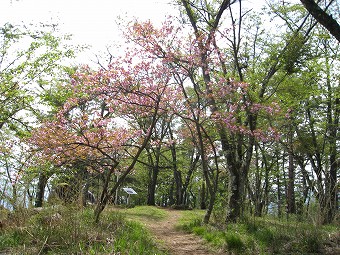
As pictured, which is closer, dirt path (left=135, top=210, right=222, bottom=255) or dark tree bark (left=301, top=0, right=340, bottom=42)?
dark tree bark (left=301, top=0, right=340, bottom=42)

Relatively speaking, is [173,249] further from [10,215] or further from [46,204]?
[10,215]

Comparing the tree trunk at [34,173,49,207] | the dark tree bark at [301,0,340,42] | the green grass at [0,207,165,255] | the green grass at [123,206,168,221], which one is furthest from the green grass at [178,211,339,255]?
the green grass at [123,206,168,221]

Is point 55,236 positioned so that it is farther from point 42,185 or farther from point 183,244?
point 42,185

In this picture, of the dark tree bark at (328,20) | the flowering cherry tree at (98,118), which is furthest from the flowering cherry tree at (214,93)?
the dark tree bark at (328,20)

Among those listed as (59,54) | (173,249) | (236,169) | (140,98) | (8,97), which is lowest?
(173,249)


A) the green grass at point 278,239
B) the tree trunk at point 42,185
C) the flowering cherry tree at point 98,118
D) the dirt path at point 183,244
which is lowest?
the dirt path at point 183,244

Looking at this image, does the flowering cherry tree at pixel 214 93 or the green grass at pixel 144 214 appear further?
the green grass at pixel 144 214

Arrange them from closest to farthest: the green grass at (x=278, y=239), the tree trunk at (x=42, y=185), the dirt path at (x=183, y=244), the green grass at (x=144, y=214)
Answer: the green grass at (x=278, y=239) → the dirt path at (x=183, y=244) → the tree trunk at (x=42, y=185) → the green grass at (x=144, y=214)

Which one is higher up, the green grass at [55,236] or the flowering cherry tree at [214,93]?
the flowering cherry tree at [214,93]

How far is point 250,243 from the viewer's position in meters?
5.65

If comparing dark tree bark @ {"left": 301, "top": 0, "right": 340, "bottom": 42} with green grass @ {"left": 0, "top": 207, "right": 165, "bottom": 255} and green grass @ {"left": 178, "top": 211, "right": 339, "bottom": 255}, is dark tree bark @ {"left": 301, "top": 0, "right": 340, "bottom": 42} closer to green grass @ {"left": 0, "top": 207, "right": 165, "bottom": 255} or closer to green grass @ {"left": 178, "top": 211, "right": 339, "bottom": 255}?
green grass @ {"left": 178, "top": 211, "right": 339, "bottom": 255}

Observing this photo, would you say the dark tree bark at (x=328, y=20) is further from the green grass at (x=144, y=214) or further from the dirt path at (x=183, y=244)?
the green grass at (x=144, y=214)

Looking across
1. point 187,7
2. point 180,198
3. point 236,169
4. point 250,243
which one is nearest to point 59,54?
point 187,7

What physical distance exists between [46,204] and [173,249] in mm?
2772
